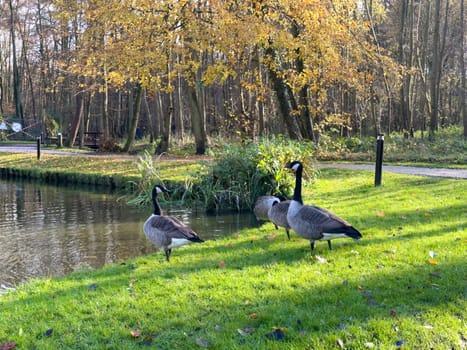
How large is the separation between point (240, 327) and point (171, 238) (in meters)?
2.52

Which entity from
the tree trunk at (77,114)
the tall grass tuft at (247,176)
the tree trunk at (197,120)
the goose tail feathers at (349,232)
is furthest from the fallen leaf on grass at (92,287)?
the tree trunk at (77,114)

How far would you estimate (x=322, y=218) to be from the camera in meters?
6.42

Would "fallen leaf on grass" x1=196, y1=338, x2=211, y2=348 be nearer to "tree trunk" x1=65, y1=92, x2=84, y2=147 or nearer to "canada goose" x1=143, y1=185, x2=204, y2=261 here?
"canada goose" x1=143, y1=185, x2=204, y2=261

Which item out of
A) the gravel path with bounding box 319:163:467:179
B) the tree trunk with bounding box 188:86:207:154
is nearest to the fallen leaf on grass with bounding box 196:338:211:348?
the gravel path with bounding box 319:163:467:179

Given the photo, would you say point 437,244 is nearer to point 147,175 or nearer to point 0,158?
point 147,175

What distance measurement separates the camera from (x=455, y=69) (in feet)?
132

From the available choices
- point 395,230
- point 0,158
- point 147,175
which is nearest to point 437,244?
point 395,230

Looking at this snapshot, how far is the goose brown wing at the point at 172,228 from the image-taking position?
6.74 m

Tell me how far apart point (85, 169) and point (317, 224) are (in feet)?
54.2

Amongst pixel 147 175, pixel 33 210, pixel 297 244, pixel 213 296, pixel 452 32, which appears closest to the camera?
pixel 213 296

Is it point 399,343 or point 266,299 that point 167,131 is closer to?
point 266,299

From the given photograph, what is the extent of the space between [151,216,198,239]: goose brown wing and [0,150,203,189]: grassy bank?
871 centimetres

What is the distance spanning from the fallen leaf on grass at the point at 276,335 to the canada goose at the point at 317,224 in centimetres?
217

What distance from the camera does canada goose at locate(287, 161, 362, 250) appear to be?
6211 millimetres
